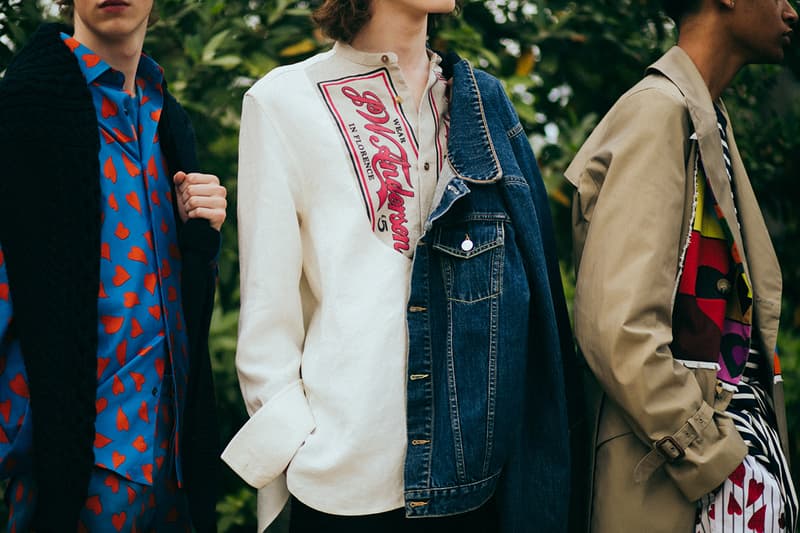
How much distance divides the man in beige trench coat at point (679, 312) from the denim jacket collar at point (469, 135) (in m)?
0.32

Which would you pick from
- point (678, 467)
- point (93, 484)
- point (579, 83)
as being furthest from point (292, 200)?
point (579, 83)

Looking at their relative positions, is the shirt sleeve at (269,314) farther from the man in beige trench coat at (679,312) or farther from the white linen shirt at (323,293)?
the man in beige trench coat at (679,312)

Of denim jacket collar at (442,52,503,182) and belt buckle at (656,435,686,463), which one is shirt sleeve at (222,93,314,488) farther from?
belt buckle at (656,435,686,463)

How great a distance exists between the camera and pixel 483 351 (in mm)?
2131

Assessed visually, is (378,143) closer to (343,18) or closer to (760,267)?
(343,18)

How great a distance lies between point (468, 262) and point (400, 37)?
0.58 m

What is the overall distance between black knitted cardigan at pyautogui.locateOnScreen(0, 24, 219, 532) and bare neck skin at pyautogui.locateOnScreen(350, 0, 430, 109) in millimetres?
680

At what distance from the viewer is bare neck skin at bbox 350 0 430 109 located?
2283mm

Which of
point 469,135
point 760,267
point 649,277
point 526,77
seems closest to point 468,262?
point 469,135

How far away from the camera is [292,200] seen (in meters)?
2.15

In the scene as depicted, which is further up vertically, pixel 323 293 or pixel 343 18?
pixel 343 18

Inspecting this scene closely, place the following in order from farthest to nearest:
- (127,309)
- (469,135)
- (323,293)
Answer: (469,135) < (323,293) < (127,309)

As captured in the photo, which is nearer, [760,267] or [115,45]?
[115,45]

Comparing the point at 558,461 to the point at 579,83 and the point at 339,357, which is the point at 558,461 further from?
the point at 579,83
